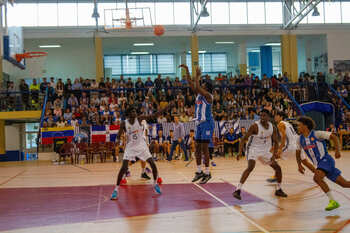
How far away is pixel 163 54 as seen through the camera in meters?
36.5

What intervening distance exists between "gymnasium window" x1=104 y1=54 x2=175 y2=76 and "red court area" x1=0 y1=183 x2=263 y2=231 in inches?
1051

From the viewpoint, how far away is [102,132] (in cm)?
1947

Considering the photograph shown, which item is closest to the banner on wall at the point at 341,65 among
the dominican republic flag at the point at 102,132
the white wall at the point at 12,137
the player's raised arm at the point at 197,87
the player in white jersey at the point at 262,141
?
the dominican republic flag at the point at 102,132

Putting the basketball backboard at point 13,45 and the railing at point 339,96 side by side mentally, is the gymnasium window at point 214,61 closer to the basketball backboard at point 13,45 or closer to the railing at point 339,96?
the railing at point 339,96

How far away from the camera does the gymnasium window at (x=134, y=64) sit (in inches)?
1414

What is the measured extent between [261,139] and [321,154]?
136cm

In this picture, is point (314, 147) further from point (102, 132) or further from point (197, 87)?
point (102, 132)

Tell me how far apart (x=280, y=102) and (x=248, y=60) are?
1523 centimetres

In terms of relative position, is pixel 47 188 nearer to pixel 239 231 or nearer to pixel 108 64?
pixel 239 231

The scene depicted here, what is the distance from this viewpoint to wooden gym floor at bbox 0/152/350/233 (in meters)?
5.40

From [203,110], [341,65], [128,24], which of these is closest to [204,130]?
[203,110]

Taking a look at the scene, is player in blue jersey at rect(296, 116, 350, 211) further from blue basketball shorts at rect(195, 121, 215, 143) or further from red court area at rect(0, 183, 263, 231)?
blue basketball shorts at rect(195, 121, 215, 143)

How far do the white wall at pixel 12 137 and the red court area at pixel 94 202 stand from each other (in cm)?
1946

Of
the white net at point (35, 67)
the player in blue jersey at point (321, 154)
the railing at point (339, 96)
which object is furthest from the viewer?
the railing at point (339, 96)
